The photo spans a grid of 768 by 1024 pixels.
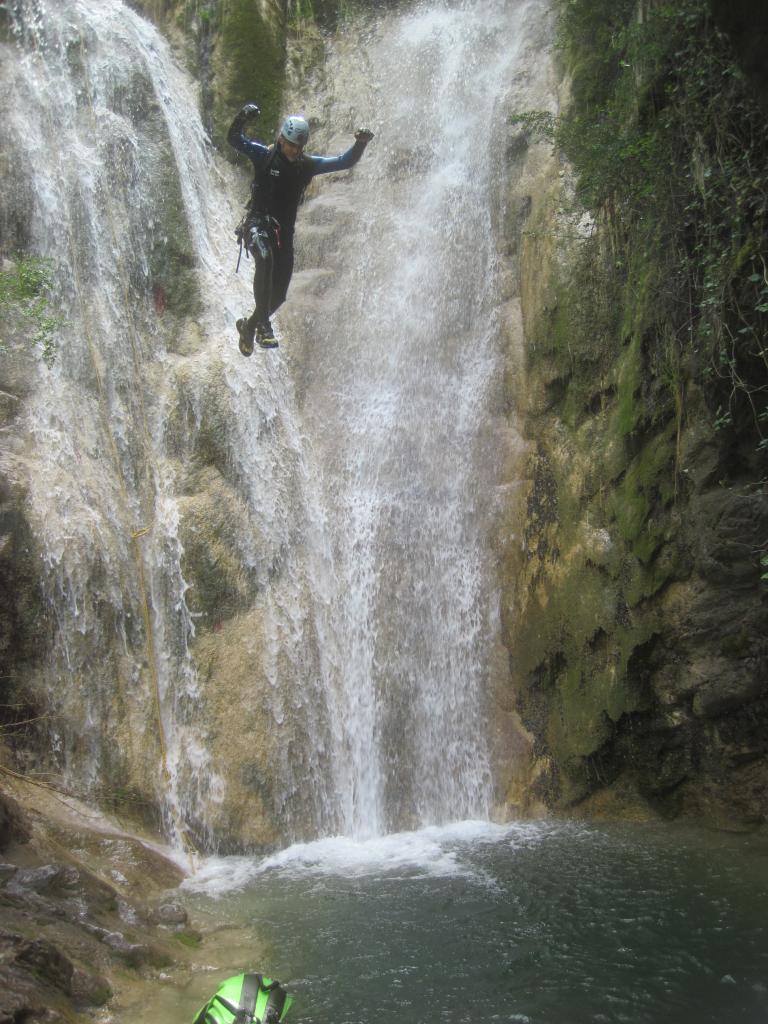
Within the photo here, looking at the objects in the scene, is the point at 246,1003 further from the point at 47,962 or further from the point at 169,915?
the point at 169,915

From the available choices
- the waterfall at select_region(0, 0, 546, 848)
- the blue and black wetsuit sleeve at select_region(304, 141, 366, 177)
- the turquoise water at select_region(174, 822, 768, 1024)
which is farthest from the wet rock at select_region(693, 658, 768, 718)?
the blue and black wetsuit sleeve at select_region(304, 141, 366, 177)

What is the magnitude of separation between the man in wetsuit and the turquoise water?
4518mm

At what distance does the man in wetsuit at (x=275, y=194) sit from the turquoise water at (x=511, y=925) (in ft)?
14.8

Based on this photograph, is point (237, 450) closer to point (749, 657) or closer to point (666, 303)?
point (666, 303)

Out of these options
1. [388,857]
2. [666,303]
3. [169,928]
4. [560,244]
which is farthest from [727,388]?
[169,928]

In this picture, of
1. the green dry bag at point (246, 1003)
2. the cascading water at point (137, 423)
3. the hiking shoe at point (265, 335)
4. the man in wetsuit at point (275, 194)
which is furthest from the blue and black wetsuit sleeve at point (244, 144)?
the green dry bag at point (246, 1003)

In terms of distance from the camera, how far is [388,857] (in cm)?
841

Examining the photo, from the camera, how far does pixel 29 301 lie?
396 inches

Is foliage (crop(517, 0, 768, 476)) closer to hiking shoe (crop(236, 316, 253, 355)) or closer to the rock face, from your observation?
the rock face

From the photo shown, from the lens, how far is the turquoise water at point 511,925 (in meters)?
5.67

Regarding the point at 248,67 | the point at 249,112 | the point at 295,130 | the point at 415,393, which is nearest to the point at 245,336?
the point at 295,130

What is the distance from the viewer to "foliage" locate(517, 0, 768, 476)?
283 inches

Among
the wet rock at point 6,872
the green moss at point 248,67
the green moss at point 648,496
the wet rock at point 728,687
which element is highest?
the green moss at point 248,67

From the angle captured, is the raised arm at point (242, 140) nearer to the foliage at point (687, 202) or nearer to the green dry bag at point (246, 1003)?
the foliage at point (687, 202)
